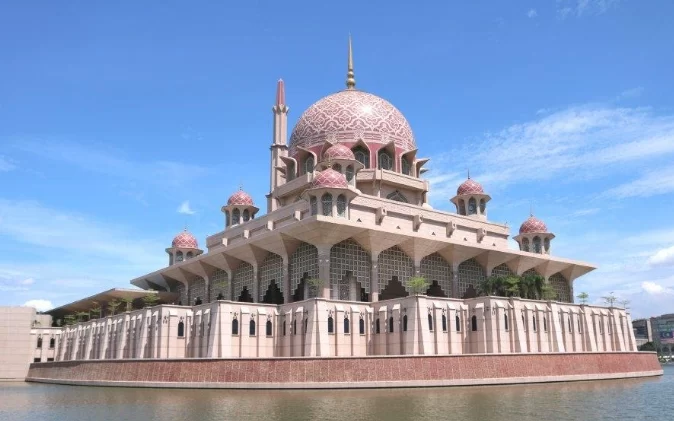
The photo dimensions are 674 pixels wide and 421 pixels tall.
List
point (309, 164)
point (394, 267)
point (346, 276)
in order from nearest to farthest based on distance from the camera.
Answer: point (346, 276)
point (394, 267)
point (309, 164)

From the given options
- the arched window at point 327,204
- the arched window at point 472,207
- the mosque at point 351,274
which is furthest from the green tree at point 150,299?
the arched window at point 472,207

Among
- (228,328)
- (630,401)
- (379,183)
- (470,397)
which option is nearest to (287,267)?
(228,328)

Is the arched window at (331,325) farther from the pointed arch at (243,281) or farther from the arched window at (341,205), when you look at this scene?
the pointed arch at (243,281)

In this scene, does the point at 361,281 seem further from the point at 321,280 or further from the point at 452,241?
the point at 452,241

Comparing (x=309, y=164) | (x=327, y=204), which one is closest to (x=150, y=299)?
(x=309, y=164)

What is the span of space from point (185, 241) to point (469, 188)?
2512cm

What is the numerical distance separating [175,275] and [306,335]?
21924 millimetres

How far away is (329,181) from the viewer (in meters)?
40.1

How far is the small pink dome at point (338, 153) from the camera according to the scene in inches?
1794

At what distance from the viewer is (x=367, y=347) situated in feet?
125

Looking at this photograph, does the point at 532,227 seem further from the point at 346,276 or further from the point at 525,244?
the point at 346,276

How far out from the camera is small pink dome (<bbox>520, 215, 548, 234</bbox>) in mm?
52691

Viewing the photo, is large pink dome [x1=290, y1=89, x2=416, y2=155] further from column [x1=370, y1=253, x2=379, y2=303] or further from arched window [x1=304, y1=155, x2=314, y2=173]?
column [x1=370, y1=253, x2=379, y2=303]

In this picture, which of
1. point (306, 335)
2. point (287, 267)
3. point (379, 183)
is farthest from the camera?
point (379, 183)
